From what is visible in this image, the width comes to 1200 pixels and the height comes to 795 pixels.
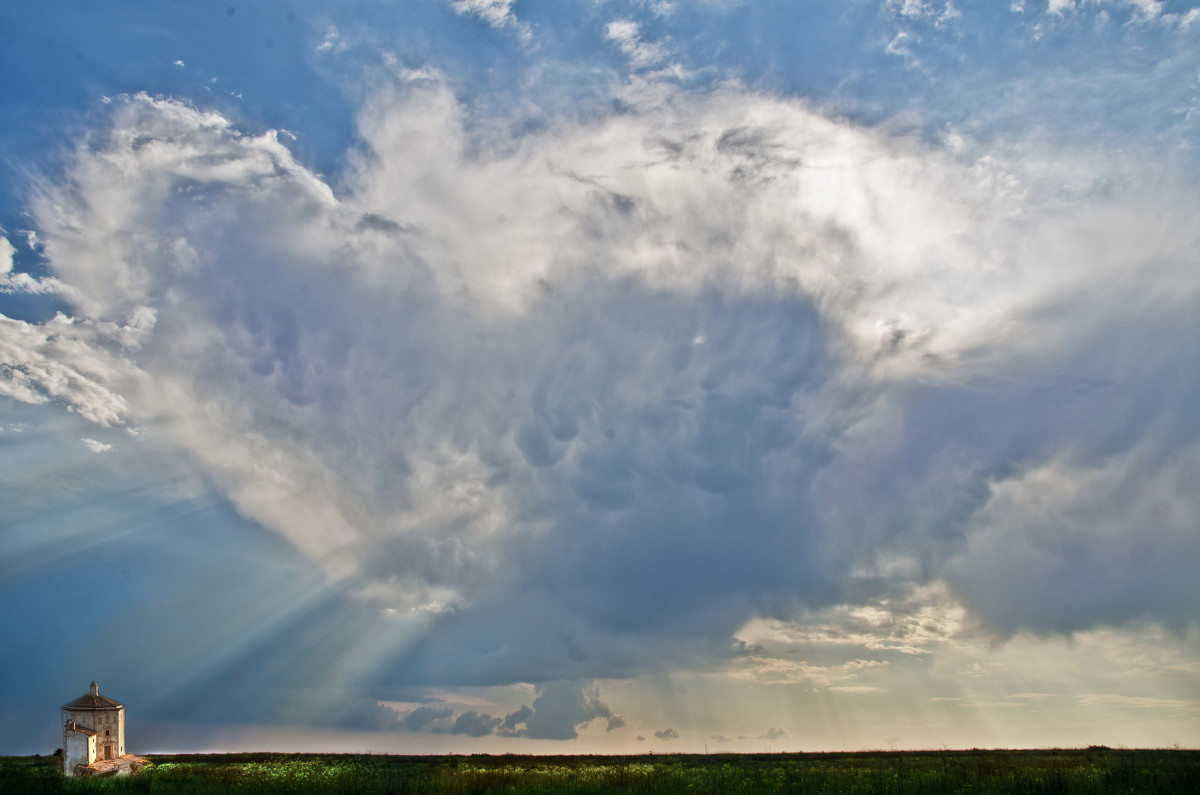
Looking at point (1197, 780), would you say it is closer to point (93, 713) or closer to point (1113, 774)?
point (1113, 774)

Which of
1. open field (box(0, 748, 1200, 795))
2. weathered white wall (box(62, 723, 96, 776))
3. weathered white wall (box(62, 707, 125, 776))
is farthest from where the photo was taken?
weathered white wall (box(62, 707, 125, 776))

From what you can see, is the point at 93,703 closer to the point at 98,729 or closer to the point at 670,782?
the point at 98,729

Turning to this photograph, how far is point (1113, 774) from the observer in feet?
105

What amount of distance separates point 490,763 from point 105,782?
1171 inches

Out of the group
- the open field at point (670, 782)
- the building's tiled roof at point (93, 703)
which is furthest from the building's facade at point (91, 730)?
the open field at point (670, 782)

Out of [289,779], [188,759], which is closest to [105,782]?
[289,779]

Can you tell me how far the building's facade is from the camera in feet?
174

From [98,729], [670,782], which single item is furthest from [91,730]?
[670,782]

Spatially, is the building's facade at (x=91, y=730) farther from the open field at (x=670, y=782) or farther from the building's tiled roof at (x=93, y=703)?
the open field at (x=670, y=782)

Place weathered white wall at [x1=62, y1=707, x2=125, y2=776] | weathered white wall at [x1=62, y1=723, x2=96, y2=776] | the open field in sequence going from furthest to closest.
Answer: weathered white wall at [x1=62, y1=707, x2=125, y2=776], weathered white wall at [x1=62, y1=723, x2=96, y2=776], the open field

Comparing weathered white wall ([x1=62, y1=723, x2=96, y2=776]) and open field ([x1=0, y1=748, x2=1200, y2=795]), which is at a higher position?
open field ([x1=0, y1=748, x2=1200, y2=795])

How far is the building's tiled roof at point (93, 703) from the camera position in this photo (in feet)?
178

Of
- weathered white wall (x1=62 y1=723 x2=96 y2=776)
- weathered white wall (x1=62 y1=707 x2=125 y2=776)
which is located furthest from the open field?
weathered white wall (x1=62 y1=707 x2=125 y2=776)

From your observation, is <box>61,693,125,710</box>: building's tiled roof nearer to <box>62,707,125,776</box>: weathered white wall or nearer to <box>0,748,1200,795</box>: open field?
<box>62,707,125,776</box>: weathered white wall
